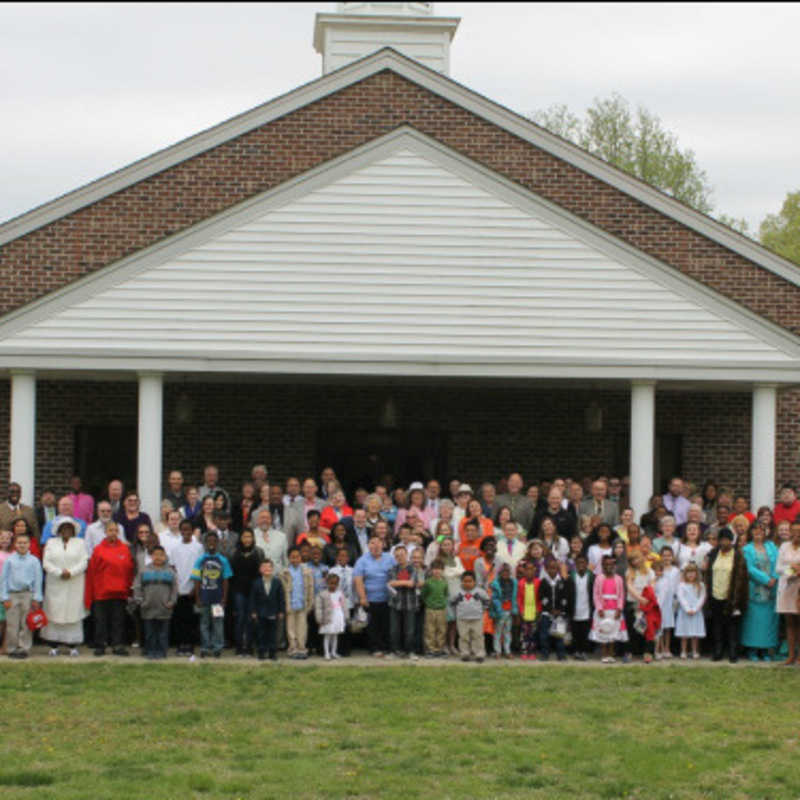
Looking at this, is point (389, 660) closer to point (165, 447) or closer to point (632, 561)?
point (632, 561)

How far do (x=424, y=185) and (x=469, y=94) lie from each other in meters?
2.54

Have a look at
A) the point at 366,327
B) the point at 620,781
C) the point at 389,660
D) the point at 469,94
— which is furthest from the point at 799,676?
the point at 469,94

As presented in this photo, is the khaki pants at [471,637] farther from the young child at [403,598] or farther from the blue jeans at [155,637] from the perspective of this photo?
the blue jeans at [155,637]

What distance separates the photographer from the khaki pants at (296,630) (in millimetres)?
14836

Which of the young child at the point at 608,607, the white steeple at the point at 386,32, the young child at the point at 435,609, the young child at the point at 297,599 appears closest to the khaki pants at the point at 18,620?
the young child at the point at 297,599

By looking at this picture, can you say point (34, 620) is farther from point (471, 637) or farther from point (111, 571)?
point (471, 637)

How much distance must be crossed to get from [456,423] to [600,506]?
13.4 ft

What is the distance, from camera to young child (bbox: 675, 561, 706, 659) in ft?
49.4

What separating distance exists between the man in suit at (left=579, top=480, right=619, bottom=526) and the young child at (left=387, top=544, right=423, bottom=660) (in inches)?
95.9

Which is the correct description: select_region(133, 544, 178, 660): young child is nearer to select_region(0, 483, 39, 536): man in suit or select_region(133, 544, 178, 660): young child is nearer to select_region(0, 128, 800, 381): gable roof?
select_region(0, 483, 39, 536): man in suit

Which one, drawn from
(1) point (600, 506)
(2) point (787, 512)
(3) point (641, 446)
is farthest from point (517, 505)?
(2) point (787, 512)

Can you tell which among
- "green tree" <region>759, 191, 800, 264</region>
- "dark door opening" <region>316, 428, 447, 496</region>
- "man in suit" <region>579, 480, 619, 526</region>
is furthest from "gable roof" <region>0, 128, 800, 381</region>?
"green tree" <region>759, 191, 800, 264</region>

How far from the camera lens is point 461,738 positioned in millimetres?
10719

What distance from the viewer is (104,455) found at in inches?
770
